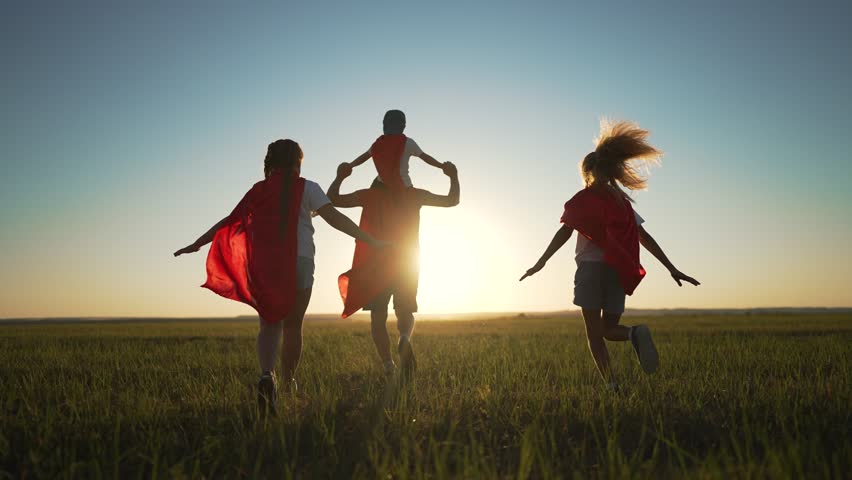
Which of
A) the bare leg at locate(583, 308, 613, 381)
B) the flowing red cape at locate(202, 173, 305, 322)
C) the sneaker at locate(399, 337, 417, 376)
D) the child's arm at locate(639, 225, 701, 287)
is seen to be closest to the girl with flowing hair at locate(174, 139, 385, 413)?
the flowing red cape at locate(202, 173, 305, 322)

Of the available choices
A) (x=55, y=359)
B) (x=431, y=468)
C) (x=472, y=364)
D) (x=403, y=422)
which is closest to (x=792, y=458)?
(x=431, y=468)

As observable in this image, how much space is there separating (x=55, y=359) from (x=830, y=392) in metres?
9.84

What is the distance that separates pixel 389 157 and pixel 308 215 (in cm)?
138

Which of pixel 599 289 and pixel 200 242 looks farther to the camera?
pixel 599 289

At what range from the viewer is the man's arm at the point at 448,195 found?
227 inches

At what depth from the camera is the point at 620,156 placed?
5.57 meters

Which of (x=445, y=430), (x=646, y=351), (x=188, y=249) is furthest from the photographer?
(x=646, y=351)

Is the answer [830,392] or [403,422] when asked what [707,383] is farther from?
[403,422]

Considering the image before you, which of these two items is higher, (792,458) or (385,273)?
(385,273)

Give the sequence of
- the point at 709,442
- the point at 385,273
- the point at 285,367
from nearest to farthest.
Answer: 1. the point at 709,442
2. the point at 285,367
3. the point at 385,273

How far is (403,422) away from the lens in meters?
3.68

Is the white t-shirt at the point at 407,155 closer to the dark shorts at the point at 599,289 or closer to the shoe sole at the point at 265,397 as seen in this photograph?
the dark shorts at the point at 599,289

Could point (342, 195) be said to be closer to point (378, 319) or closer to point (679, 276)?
point (378, 319)

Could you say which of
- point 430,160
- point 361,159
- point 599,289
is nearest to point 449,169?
point 430,160
